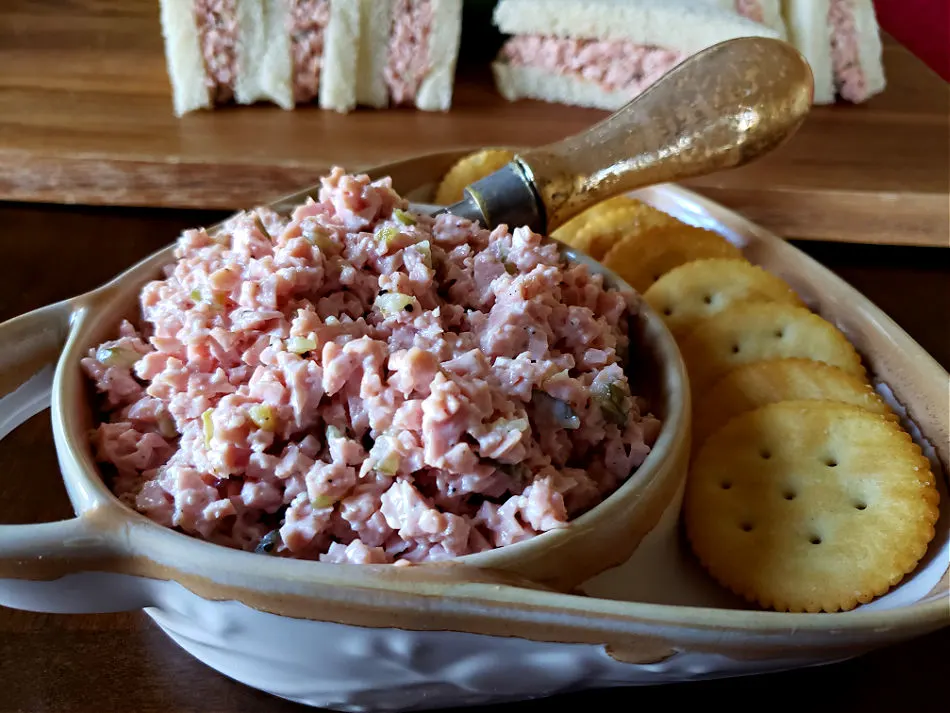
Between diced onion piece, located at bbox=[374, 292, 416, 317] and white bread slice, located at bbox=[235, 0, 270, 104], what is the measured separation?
1134 millimetres

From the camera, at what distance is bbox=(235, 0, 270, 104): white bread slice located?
166cm

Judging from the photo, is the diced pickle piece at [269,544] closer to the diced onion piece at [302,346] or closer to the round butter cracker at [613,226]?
the diced onion piece at [302,346]

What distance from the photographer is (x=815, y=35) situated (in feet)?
5.91

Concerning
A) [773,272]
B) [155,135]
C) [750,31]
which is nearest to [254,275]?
[773,272]

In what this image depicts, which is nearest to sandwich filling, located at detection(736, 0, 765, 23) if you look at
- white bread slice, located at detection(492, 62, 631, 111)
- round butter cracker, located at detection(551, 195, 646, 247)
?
white bread slice, located at detection(492, 62, 631, 111)

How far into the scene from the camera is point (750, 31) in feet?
5.46

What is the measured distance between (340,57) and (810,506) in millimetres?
1308

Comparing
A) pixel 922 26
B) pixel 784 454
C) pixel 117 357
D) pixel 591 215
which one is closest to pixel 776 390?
pixel 784 454

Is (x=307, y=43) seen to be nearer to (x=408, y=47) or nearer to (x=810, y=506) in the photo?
(x=408, y=47)

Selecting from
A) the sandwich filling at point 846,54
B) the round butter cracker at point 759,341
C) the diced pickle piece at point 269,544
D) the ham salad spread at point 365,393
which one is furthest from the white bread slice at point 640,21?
the diced pickle piece at point 269,544

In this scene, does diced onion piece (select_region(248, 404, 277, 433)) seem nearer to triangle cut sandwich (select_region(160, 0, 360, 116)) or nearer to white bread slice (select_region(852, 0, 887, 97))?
triangle cut sandwich (select_region(160, 0, 360, 116))

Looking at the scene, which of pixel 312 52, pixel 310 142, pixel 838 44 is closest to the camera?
pixel 310 142

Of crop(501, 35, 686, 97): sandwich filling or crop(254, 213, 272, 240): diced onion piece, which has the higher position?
crop(254, 213, 272, 240): diced onion piece

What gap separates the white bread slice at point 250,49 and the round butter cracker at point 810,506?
4.17 feet
